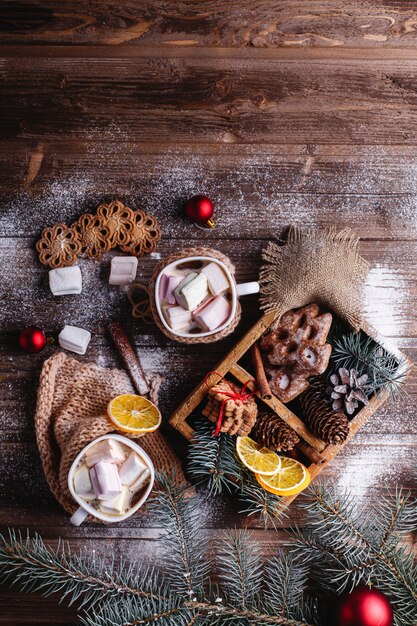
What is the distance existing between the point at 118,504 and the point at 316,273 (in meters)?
0.78

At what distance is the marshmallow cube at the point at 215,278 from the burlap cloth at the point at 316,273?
0.48 ft

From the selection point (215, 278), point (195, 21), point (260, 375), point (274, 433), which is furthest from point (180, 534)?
point (195, 21)

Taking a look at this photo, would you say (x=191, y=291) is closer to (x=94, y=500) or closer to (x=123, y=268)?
(x=123, y=268)

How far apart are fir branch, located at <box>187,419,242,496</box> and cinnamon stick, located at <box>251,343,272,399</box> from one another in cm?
15

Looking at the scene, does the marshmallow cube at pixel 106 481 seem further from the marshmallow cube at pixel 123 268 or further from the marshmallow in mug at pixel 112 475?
the marshmallow cube at pixel 123 268

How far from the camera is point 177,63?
168 cm

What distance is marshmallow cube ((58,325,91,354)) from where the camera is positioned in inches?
64.4

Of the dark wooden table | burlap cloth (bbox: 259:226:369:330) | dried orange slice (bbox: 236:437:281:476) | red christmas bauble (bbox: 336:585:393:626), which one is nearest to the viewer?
red christmas bauble (bbox: 336:585:393:626)

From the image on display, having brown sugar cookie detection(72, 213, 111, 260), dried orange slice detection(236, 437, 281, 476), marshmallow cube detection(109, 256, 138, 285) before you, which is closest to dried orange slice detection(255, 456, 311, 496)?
dried orange slice detection(236, 437, 281, 476)

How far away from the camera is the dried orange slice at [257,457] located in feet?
4.78

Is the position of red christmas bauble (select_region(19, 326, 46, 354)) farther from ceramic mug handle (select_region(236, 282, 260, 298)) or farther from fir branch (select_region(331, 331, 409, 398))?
fir branch (select_region(331, 331, 409, 398))

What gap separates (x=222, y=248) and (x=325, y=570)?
3.04 feet

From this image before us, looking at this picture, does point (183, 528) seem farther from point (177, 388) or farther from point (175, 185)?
point (175, 185)

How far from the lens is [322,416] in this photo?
4.93 ft
